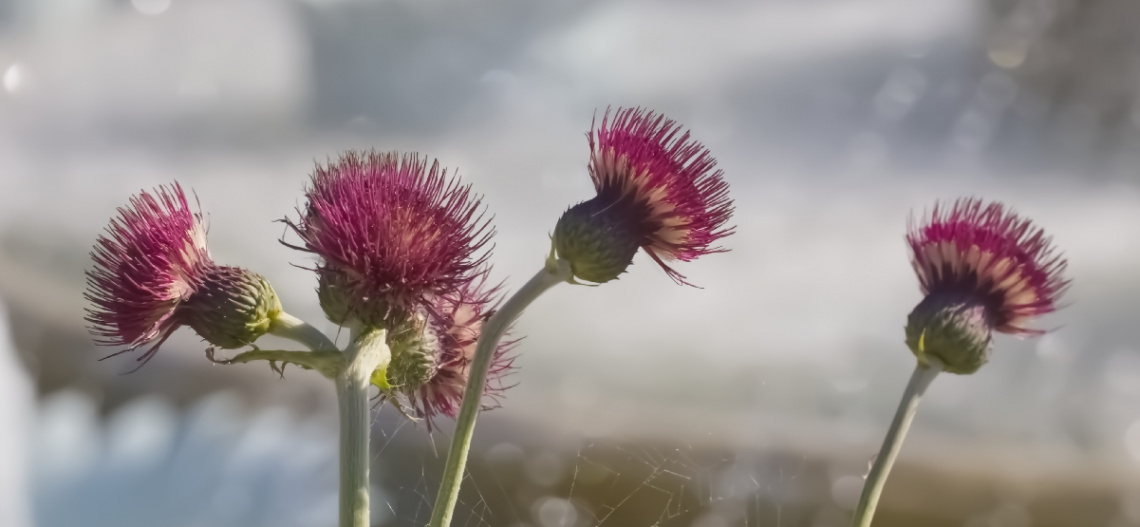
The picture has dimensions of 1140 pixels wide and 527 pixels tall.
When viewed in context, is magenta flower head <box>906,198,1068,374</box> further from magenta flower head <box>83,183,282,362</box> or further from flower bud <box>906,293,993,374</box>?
magenta flower head <box>83,183,282,362</box>

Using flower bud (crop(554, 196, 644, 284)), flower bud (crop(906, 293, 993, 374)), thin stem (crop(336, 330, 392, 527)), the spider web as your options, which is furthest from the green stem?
flower bud (crop(906, 293, 993, 374))

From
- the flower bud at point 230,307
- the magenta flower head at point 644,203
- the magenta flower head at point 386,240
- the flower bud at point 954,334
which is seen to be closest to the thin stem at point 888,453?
the flower bud at point 954,334

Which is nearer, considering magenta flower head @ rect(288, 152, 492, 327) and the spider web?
magenta flower head @ rect(288, 152, 492, 327)

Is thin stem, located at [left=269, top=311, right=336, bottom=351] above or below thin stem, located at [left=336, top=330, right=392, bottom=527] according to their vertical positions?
above

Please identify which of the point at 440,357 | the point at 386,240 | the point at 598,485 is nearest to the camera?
the point at 386,240

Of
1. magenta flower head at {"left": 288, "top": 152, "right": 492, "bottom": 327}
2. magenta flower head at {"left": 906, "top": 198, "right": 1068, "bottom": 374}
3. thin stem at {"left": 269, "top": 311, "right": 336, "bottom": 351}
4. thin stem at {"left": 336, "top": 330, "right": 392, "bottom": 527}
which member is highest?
magenta flower head at {"left": 906, "top": 198, "right": 1068, "bottom": 374}

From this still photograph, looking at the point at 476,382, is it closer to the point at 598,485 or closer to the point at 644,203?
the point at 644,203

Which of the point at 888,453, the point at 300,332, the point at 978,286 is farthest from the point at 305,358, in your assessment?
the point at 978,286
